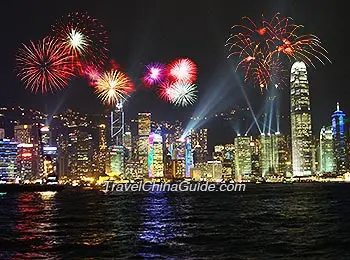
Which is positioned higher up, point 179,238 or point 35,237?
point 35,237

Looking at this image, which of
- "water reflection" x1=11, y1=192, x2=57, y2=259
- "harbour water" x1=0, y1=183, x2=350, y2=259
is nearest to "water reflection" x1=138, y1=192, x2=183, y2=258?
"harbour water" x1=0, y1=183, x2=350, y2=259

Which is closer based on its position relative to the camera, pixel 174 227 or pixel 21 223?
pixel 174 227

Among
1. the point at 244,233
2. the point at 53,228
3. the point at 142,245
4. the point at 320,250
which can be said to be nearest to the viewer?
the point at 320,250

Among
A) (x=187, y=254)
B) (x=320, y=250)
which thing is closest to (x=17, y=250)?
(x=187, y=254)

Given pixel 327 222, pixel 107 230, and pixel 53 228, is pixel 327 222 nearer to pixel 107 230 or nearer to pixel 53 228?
pixel 107 230

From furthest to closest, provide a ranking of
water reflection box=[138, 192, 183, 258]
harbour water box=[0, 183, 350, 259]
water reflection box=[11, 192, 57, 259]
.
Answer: water reflection box=[138, 192, 183, 258], water reflection box=[11, 192, 57, 259], harbour water box=[0, 183, 350, 259]

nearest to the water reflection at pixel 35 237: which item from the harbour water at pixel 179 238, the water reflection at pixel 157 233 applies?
the harbour water at pixel 179 238

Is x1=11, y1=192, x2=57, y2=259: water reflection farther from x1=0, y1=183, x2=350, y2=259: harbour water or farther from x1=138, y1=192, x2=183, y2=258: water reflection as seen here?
x1=138, y1=192, x2=183, y2=258: water reflection

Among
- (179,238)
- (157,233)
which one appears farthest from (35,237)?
(179,238)

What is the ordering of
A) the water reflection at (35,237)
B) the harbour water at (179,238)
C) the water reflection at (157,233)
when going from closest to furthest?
the harbour water at (179,238) < the water reflection at (35,237) < the water reflection at (157,233)

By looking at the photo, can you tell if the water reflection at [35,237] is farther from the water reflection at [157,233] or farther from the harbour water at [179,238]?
the water reflection at [157,233]

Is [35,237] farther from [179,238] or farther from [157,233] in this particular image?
[179,238]
